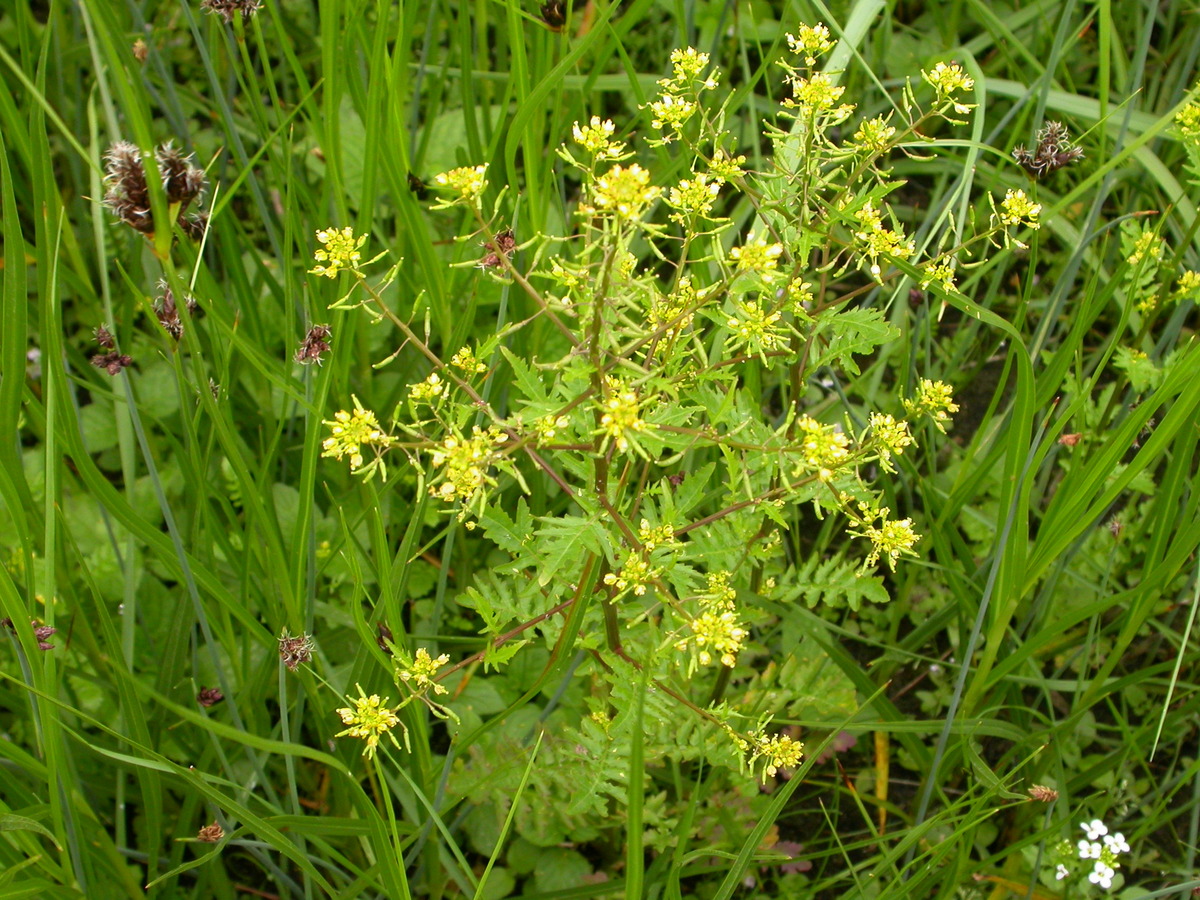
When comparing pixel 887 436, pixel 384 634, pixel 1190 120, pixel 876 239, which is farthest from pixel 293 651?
pixel 1190 120

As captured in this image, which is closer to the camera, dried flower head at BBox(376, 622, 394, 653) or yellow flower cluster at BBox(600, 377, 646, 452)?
yellow flower cluster at BBox(600, 377, 646, 452)

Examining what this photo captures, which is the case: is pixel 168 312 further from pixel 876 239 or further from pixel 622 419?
pixel 876 239

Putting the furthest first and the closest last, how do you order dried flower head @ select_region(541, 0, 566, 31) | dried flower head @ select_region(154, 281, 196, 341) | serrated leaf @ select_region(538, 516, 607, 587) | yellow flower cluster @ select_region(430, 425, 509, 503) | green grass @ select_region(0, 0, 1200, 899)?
1. dried flower head @ select_region(541, 0, 566, 31)
2. green grass @ select_region(0, 0, 1200, 899)
3. dried flower head @ select_region(154, 281, 196, 341)
4. serrated leaf @ select_region(538, 516, 607, 587)
5. yellow flower cluster @ select_region(430, 425, 509, 503)

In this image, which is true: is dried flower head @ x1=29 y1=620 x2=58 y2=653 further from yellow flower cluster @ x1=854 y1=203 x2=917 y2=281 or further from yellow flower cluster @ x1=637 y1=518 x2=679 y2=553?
yellow flower cluster @ x1=854 y1=203 x2=917 y2=281

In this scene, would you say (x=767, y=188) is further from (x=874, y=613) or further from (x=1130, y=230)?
(x=874, y=613)

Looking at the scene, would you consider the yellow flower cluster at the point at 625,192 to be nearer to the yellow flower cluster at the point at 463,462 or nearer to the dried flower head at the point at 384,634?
the yellow flower cluster at the point at 463,462

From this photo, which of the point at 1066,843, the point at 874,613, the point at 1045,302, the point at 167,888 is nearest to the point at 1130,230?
the point at 1045,302

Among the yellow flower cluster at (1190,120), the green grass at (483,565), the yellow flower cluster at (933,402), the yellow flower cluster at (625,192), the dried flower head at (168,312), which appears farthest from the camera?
the yellow flower cluster at (1190,120)

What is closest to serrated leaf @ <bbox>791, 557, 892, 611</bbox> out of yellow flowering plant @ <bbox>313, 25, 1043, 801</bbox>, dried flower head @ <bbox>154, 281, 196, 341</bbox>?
yellow flowering plant @ <bbox>313, 25, 1043, 801</bbox>

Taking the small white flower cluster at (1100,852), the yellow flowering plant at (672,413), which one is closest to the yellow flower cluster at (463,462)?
the yellow flowering plant at (672,413)
